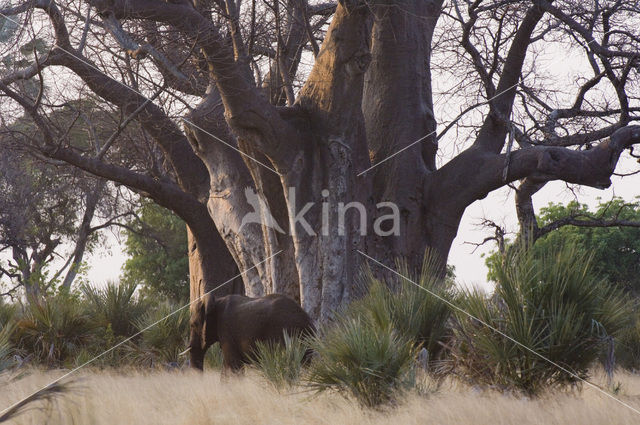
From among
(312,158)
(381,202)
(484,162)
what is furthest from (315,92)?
(484,162)

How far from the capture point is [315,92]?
1109cm

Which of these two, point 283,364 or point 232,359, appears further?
point 232,359

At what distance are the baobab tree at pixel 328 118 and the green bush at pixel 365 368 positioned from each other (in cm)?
306

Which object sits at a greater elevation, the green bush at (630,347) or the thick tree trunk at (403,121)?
the thick tree trunk at (403,121)

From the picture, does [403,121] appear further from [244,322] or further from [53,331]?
[53,331]

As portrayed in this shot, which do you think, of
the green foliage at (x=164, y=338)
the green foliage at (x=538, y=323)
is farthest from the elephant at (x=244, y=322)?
the green foliage at (x=164, y=338)

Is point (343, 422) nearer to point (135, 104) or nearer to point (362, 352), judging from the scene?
point (362, 352)

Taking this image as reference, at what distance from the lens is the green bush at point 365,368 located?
6527mm

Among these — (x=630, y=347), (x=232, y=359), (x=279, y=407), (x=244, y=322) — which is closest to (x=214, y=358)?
(x=232, y=359)

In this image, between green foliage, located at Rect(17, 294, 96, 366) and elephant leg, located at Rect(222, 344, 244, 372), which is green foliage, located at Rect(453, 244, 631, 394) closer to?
elephant leg, located at Rect(222, 344, 244, 372)

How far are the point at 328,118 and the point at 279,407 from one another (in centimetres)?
532

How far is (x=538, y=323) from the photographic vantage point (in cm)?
700

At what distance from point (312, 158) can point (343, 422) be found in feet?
19.2

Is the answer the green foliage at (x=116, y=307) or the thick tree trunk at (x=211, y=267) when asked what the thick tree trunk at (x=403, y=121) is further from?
the green foliage at (x=116, y=307)
